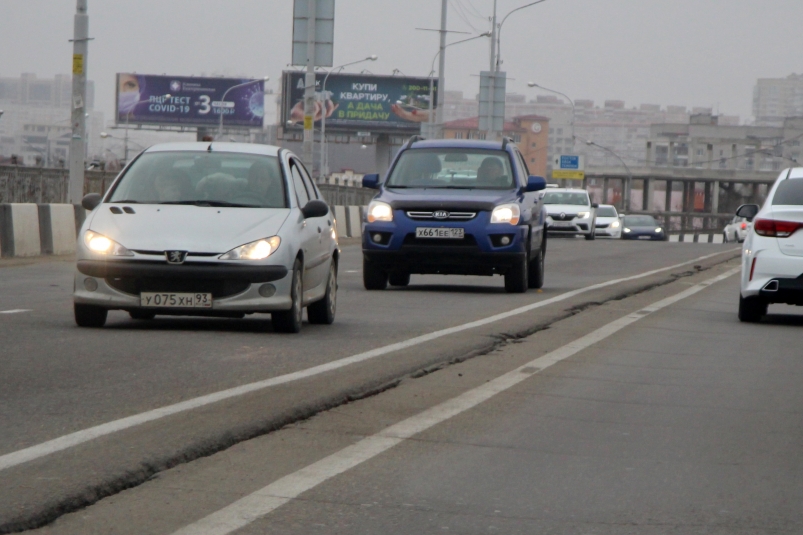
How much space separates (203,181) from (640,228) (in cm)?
4791

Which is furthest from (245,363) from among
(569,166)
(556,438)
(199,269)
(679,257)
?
(569,166)

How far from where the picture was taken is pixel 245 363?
8.97 metres

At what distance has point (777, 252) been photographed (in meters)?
13.3

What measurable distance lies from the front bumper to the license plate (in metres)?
6.22

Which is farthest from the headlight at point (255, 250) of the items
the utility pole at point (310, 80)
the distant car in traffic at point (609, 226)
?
the distant car in traffic at point (609, 226)

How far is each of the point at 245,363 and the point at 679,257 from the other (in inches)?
1002

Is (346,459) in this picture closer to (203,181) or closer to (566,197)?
(203,181)

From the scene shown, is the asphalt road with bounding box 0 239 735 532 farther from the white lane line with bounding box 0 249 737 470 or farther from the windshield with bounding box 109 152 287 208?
the windshield with bounding box 109 152 287 208

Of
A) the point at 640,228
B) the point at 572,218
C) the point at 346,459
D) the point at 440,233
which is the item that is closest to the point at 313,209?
the point at 440,233

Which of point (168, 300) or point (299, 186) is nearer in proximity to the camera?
point (168, 300)

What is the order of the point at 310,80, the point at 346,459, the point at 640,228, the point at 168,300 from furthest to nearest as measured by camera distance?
the point at 640,228 → the point at 310,80 → the point at 168,300 → the point at 346,459

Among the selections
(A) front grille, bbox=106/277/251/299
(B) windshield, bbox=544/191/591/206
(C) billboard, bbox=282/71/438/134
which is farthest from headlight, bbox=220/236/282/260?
(C) billboard, bbox=282/71/438/134

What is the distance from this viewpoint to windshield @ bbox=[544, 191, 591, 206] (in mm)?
45562

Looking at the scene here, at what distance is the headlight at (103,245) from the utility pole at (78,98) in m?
15.9
